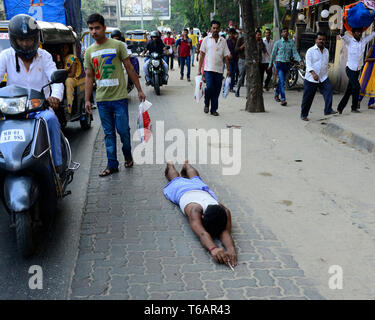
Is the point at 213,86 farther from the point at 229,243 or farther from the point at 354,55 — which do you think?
the point at 229,243

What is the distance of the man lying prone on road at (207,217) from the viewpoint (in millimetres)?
3396

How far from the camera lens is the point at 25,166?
10.8 ft

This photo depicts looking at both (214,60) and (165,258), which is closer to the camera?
(165,258)

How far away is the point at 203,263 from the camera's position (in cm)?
338

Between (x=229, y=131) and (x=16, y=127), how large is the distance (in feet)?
16.9

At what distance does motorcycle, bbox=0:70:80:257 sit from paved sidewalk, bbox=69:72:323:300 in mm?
466

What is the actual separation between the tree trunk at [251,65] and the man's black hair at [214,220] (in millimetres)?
6780

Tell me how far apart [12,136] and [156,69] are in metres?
10.3

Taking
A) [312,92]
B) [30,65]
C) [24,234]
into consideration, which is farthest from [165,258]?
[312,92]

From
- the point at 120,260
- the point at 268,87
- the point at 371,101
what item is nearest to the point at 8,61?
the point at 120,260

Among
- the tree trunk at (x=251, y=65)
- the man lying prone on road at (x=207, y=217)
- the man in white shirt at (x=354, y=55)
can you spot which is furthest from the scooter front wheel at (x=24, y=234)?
the tree trunk at (x=251, y=65)

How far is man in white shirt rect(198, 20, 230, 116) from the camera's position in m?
9.53

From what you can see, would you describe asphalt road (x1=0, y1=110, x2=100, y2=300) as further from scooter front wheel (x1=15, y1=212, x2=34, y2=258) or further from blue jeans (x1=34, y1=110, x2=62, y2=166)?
blue jeans (x1=34, y1=110, x2=62, y2=166)

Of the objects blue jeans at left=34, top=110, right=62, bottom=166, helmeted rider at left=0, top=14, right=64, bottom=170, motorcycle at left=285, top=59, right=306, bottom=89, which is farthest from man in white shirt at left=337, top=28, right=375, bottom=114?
blue jeans at left=34, top=110, right=62, bottom=166
